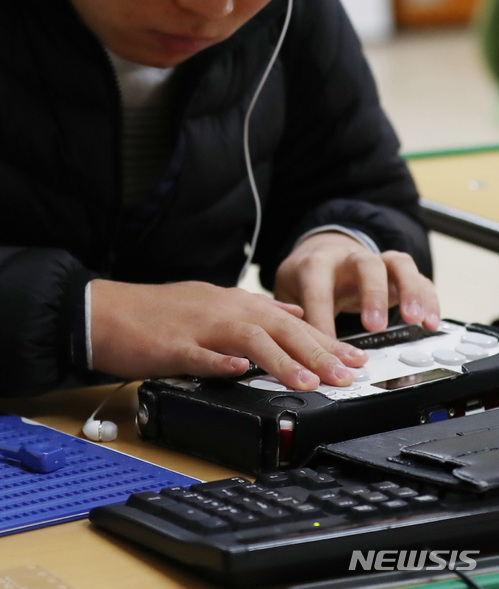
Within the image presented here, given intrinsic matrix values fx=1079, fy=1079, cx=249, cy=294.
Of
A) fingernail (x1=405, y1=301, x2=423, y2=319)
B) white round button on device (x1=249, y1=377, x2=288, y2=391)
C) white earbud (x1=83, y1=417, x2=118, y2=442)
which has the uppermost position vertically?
fingernail (x1=405, y1=301, x2=423, y2=319)

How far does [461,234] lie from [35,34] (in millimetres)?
576

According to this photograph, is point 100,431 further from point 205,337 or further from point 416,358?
point 416,358

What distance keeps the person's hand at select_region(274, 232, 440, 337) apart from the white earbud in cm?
21

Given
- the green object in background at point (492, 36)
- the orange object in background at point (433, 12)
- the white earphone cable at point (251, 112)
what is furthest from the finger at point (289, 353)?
the orange object in background at point (433, 12)

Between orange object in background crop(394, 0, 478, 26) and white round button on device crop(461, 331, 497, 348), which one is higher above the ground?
orange object in background crop(394, 0, 478, 26)

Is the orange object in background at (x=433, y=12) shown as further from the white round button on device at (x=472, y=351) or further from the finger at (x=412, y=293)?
the white round button on device at (x=472, y=351)

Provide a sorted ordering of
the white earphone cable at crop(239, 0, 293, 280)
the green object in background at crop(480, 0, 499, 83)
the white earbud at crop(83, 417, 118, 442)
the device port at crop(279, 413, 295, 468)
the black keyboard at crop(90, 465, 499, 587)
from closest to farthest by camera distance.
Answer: the black keyboard at crop(90, 465, 499, 587) < the device port at crop(279, 413, 295, 468) < the white earbud at crop(83, 417, 118, 442) < the white earphone cable at crop(239, 0, 293, 280) < the green object in background at crop(480, 0, 499, 83)

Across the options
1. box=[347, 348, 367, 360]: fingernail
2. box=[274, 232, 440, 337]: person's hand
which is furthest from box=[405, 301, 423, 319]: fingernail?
box=[347, 348, 367, 360]: fingernail

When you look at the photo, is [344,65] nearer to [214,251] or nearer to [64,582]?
[214,251]

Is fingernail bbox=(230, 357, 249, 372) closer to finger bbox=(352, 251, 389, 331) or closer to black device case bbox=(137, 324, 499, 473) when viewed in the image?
black device case bbox=(137, 324, 499, 473)

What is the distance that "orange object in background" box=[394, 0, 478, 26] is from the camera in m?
7.47

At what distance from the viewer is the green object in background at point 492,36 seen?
8.63 feet

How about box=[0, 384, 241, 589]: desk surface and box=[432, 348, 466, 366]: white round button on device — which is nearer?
box=[0, 384, 241, 589]: desk surface

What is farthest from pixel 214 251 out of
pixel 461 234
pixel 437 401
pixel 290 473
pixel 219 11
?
pixel 290 473
